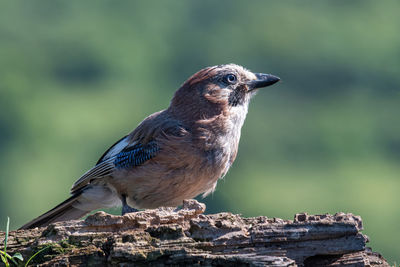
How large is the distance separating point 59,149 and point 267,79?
32.6 metres

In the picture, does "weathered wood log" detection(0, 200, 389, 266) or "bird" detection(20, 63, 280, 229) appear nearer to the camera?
"weathered wood log" detection(0, 200, 389, 266)

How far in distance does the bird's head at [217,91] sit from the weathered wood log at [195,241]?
125 inches

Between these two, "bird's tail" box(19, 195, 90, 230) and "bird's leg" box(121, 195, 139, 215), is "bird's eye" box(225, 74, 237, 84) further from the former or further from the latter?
"bird's tail" box(19, 195, 90, 230)

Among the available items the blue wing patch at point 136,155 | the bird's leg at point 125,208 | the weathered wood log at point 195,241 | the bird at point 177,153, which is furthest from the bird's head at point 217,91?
the weathered wood log at point 195,241

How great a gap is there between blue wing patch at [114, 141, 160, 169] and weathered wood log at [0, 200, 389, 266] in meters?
2.73

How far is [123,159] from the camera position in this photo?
950 cm

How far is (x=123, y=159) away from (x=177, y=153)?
0.87m

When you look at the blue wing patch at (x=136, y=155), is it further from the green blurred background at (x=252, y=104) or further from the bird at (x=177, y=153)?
the green blurred background at (x=252, y=104)

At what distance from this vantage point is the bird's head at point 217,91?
9.60 metres

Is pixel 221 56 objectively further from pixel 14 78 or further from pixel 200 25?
pixel 14 78

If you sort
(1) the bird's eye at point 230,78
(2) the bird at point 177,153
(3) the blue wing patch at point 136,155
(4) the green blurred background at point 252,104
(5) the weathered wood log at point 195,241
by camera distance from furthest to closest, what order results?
(4) the green blurred background at point 252,104
(1) the bird's eye at point 230,78
(3) the blue wing patch at point 136,155
(2) the bird at point 177,153
(5) the weathered wood log at point 195,241

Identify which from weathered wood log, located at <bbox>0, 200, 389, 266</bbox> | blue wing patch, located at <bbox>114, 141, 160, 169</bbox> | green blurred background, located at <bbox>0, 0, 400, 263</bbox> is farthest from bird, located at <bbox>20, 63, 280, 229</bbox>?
green blurred background, located at <bbox>0, 0, 400, 263</bbox>

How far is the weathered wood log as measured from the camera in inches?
235

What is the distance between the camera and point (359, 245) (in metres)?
6.32
